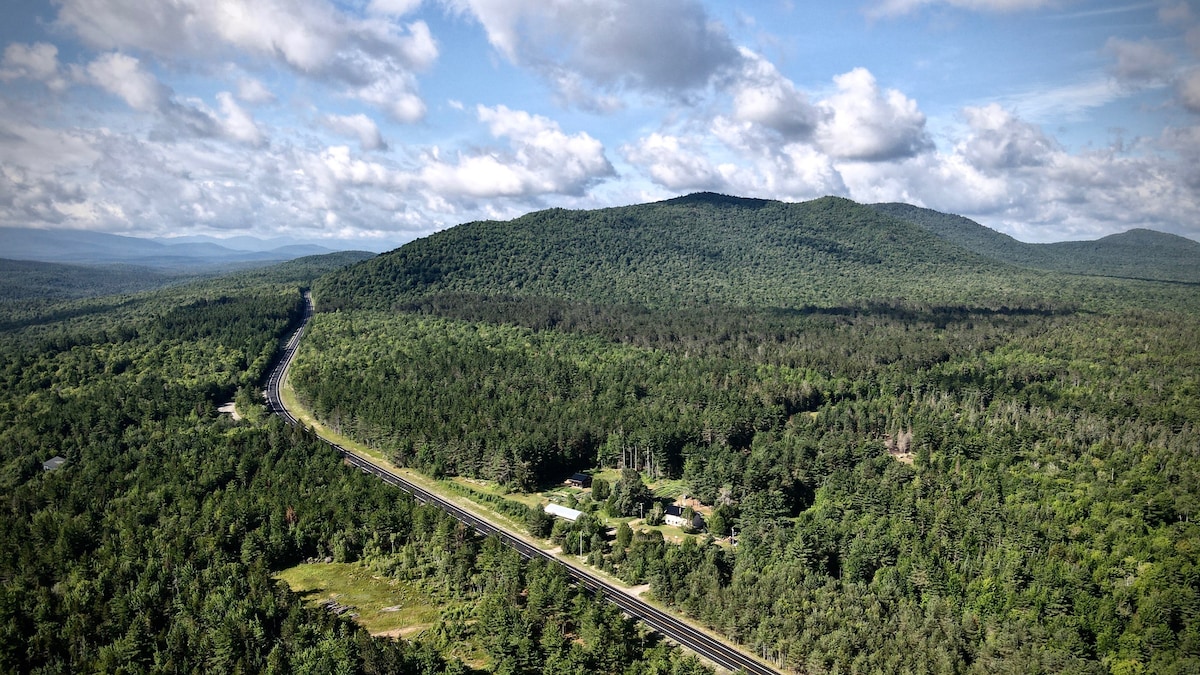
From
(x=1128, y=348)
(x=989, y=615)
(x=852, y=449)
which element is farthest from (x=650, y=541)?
(x=1128, y=348)

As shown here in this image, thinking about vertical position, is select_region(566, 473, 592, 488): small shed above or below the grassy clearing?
above

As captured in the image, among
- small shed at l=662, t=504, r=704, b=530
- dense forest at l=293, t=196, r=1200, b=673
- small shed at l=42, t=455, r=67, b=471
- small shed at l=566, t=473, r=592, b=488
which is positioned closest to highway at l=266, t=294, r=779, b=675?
dense forest at l=293, t=196, r=1200, b=673

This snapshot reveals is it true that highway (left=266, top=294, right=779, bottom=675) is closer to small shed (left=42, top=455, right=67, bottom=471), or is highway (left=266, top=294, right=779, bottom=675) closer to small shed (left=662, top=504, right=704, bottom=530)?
small shed (left=662, top=504, right=704, bottom=530)

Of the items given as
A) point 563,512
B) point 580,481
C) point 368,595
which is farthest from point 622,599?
point 580,481

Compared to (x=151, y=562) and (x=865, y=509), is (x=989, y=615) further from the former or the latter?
(x=151, y=562)

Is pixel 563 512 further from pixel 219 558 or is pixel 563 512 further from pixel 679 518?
pixel 219 558

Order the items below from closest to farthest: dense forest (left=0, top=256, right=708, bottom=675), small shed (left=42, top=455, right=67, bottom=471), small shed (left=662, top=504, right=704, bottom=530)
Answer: dense forest (left=0, top=256, right=708, bottom=675) → small shed (left=662, top=504, right=704, bottom=530) → small shed (left=42, top=455, right=67, bottom=471)
